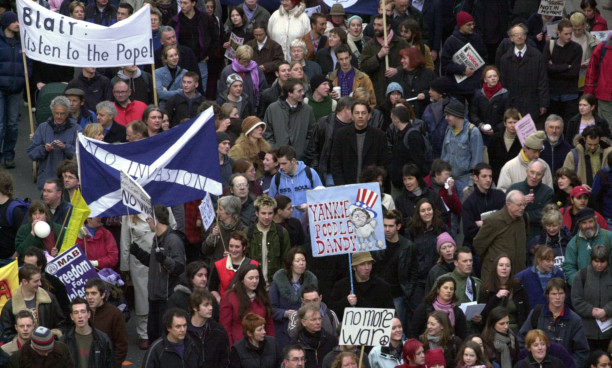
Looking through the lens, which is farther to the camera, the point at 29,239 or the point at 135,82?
the point at 135,82


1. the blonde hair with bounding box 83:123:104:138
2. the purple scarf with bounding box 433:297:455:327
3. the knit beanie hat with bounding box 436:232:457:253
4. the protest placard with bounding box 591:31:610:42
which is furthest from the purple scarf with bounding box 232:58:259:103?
the purple scarf with bounding box 433:297:455:327

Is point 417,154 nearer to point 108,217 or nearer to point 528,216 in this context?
point 528,216

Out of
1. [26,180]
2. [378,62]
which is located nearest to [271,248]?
[378,62]

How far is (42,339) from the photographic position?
42.8ft

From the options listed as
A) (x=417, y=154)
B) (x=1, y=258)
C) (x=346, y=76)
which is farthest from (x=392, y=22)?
(x=1, y=258)

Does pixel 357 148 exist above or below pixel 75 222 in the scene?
above

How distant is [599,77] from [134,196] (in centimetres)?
805

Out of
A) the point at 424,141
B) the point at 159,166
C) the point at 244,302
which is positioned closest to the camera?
the point at 244,302

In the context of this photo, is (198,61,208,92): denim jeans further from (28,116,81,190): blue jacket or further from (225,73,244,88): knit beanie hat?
(28,116,81,190): blue jacket

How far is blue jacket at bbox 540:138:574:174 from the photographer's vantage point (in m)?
17.9

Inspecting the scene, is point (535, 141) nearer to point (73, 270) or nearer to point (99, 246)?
point (99, 246)

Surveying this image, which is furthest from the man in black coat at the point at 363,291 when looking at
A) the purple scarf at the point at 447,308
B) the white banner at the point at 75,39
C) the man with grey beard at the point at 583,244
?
the white banner at the point at 75,39

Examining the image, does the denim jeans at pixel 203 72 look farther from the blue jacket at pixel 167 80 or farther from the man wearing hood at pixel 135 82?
the man wearing hood at pixel 135 82

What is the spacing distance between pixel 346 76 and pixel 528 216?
13.5ft
